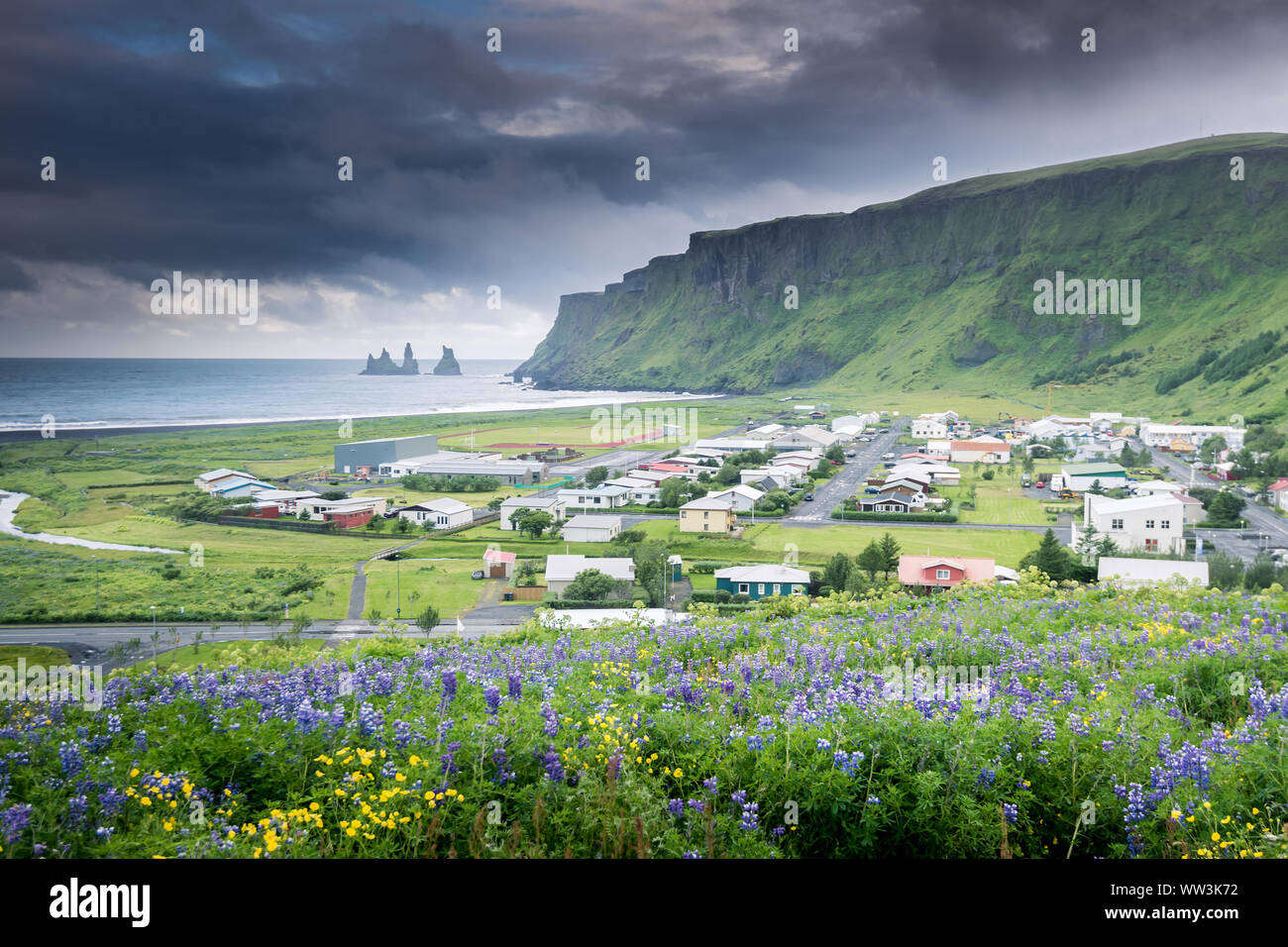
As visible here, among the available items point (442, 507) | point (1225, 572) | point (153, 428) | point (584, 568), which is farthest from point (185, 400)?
point (1225, 572)

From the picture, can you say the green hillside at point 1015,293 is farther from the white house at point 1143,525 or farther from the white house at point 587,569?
the white house at point 587,569

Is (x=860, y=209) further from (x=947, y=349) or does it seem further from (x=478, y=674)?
(x=478, y=674)

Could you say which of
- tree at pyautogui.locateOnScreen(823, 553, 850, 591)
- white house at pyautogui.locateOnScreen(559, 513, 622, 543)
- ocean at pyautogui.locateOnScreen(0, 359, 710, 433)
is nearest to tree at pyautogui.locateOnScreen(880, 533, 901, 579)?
tree at pyautogui.locateOnScreen(823, 553, 850, 591)

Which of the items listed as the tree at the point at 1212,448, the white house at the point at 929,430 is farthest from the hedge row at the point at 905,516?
the white house at the point at 929,430

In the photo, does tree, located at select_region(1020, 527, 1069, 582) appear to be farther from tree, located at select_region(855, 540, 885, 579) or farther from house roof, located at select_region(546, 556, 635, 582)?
house roof, located at select_region(546, 556, 635, 582)

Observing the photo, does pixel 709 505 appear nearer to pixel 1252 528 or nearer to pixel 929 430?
pixel 1252 528
